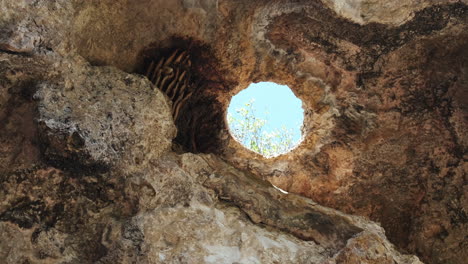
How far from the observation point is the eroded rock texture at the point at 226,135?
2543mm

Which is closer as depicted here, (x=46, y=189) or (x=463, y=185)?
(x=46, y=189)

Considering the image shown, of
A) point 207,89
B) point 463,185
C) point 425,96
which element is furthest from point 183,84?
point 463,185

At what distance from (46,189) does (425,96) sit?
255cm

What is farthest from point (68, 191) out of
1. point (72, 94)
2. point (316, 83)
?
point (316, 83)

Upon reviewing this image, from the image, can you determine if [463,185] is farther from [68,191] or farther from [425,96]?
[68,191]

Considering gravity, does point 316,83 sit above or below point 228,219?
above

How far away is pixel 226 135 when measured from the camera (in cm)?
402

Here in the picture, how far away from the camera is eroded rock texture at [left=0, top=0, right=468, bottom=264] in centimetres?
254

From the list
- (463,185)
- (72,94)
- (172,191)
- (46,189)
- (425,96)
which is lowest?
(46,189)

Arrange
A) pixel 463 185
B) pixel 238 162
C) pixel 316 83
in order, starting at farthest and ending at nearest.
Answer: pixel 238 162 < pixel 316 83 < pixel 463 185

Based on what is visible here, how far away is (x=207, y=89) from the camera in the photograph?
3811 mm

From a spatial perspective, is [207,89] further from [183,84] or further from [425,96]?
[425,96]

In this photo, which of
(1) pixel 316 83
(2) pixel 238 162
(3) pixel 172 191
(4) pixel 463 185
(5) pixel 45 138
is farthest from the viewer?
(2) pixel 238 162

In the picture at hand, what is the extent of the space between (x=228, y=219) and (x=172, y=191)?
0.34 metres
